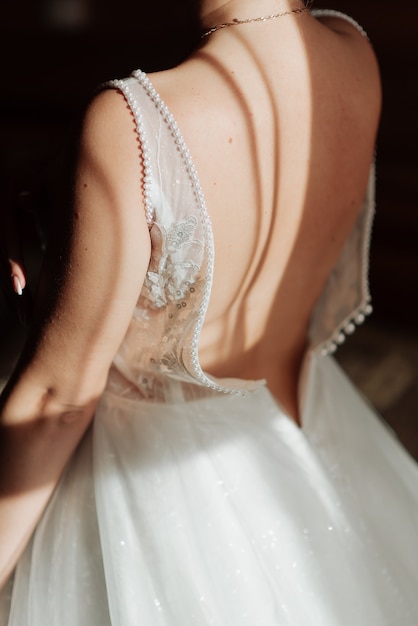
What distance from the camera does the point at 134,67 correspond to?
2.02 meters

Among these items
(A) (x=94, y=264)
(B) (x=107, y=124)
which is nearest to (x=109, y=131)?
(B) (x=107, y=124)

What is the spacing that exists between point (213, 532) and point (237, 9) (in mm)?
549

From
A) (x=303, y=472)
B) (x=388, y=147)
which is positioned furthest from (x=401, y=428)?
(x=303, y=472)

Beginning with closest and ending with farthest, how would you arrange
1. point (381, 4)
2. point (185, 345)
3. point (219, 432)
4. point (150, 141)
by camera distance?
1. point (150, 141)
2. point (185, 345)
3. point (219, 432)
4. point (381, 4)

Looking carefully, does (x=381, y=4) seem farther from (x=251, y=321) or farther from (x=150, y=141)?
(x=150, y=141)

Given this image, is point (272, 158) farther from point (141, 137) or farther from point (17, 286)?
point (17, 286)

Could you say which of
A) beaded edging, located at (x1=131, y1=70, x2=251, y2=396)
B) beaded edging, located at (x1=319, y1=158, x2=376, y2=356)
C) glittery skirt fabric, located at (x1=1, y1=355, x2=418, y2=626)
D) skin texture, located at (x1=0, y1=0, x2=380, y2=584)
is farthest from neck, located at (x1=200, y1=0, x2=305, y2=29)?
glittery skirt fabric, located at (x1=1, y1=355, x2=418, y2=626)

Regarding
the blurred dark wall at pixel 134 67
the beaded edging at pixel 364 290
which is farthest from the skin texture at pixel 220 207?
the blurred dark wall at pixel 134 67

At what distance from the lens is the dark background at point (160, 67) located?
1.83m

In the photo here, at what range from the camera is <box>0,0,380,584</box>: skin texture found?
0.62m

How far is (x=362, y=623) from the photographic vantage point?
0.77 meters

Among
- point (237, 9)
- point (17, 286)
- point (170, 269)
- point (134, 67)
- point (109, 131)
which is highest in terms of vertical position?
point (237, 9)

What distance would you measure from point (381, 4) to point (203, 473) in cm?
145

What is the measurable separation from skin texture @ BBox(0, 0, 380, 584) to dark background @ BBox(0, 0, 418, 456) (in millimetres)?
1088
